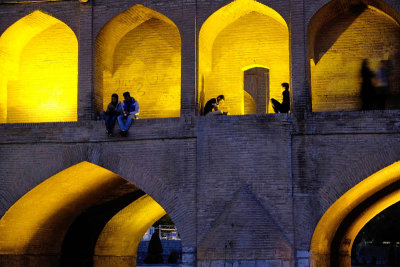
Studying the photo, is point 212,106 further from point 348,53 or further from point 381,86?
point 381,86

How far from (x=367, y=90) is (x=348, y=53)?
81 centimetres

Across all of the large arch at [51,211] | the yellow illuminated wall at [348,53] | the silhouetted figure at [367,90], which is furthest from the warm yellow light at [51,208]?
the silhouetted figure at [367,90]

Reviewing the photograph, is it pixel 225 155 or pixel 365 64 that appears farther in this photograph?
pixel 365 64

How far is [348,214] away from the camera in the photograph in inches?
566

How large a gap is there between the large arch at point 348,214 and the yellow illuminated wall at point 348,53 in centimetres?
163

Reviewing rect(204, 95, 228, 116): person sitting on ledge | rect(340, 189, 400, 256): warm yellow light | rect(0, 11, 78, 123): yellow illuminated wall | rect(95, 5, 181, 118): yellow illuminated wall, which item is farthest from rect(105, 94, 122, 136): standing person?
rect(340, 189, 400, 256): warm yellow light

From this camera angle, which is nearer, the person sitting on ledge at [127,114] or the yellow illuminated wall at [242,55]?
the person sitting on ledge at [127,114]

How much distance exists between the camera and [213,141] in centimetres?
1186

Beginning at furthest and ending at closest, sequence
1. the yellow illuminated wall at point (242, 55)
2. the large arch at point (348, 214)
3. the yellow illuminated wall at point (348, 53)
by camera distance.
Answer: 1. the yellow illuminated wall at point (242, 55)
2. the yellow illuminated wall at point (348, 53)
3. the large arch at point (348, 214)

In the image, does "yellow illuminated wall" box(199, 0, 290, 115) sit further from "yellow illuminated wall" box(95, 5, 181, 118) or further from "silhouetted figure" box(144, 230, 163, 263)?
"silhouetted figure" box(144, 230, 163, 263)

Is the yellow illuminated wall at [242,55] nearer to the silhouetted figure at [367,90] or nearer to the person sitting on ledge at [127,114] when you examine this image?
the silhouetted figure at [367,90]

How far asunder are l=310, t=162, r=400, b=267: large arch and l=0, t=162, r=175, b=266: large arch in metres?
4.10

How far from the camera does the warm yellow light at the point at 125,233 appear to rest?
15930 mm

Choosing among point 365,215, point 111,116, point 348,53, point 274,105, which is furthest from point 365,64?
point 111,116
